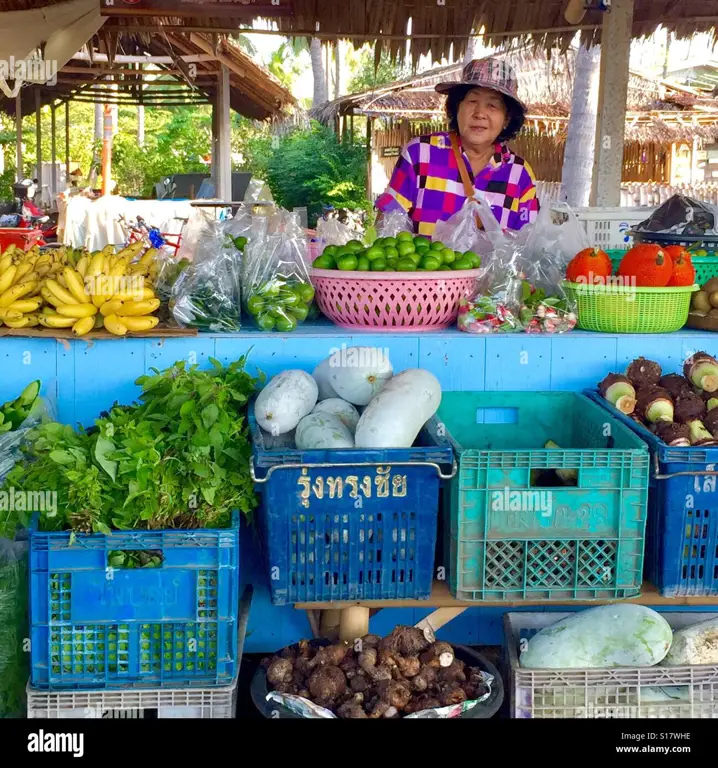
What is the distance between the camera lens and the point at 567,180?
11.7 meters

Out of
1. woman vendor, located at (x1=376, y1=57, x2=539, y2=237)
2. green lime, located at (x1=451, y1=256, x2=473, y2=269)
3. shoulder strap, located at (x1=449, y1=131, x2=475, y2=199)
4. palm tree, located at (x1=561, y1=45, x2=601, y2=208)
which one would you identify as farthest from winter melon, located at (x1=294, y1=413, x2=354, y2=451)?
palm tree, located at (x1=561, y1=45, x2=601, y2=208)

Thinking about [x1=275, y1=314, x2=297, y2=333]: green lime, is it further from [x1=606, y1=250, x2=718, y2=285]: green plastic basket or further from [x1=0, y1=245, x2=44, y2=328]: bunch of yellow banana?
[x1=606, y1=250, x2=718, y2=285]: green plastic basket

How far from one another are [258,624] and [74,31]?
20.1 feet

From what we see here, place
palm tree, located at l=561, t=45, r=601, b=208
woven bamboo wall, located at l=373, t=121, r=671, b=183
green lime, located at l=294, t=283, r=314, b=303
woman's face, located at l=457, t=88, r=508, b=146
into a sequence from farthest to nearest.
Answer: woven bamboo wall, located at l=373, t=121, r=671, b=183, palm tree, located at l=561, t=45, r=601, b=208, woman's face, located at l=457, t=88, r=508, b=146, green lime, located at l=294, t=283, r=314, b=303

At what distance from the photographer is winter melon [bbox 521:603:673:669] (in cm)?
292

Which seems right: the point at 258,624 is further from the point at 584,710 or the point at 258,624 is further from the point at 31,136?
the point at 31,136

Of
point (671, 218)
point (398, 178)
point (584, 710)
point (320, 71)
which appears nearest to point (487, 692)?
point (584, 710)

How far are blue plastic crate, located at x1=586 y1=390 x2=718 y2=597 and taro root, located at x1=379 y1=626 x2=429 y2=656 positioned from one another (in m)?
0.76

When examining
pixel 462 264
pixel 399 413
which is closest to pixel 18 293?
pixel 399 413

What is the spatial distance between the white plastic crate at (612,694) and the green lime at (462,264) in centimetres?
145

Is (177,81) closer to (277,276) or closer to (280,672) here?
(277,276)

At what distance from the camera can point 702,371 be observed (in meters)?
3.44

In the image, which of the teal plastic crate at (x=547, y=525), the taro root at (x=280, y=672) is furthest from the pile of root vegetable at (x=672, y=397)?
the taro root at (x=280, y=672)

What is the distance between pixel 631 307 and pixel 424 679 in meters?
1.59
